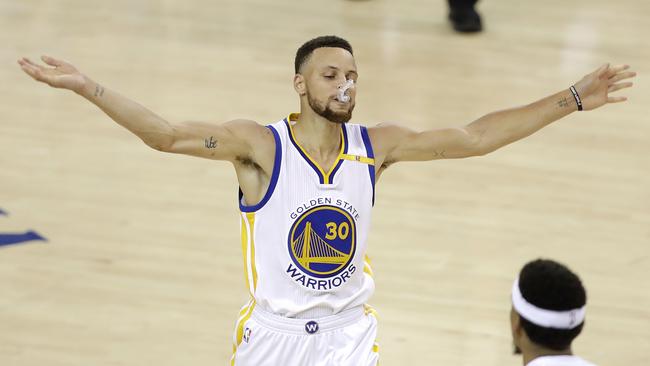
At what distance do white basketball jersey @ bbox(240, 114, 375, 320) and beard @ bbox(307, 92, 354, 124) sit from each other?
0.51 ft

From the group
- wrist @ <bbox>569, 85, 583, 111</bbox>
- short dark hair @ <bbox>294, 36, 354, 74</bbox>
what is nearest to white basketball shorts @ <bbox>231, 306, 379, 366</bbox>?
short dark hair @ <bbox>294, 36, 354, 74</bbox>

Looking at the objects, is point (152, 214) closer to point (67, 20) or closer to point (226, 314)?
point (226, 314)

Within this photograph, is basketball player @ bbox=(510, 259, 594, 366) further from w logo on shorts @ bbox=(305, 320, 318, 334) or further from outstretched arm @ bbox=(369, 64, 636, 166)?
outstretched arm @ bbox=(369, 64, 636, 166)

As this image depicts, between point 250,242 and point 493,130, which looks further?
point 493,130

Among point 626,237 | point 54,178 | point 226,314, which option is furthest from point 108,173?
point 626,237

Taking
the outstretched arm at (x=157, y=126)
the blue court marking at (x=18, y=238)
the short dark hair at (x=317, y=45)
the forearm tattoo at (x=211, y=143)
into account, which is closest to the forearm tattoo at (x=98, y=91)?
the outstretched arm at (x=157, y=126)

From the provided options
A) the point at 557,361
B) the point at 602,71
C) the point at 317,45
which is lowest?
the point at 557,361

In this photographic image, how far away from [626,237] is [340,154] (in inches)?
125

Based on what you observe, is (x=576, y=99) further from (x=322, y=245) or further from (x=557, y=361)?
(x=557, y=361)

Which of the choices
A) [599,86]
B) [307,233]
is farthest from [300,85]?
[599,86]

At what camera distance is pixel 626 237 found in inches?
290

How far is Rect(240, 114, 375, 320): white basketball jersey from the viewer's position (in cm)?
464

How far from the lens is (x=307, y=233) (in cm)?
463

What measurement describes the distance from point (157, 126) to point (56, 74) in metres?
0.42
